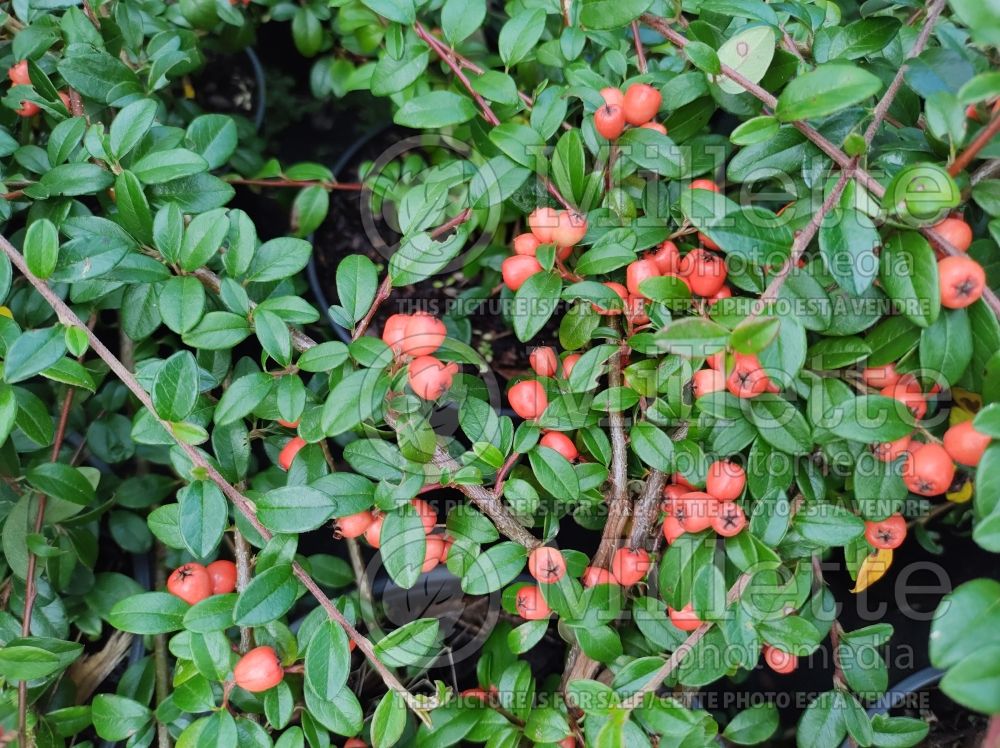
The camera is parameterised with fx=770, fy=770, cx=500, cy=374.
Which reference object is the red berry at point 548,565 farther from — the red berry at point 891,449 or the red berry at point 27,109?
the red berry at point 27,109

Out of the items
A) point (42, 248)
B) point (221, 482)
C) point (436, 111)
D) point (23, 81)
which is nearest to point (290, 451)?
point (221, 482)

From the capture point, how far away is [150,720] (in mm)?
1213

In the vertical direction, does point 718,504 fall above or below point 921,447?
below

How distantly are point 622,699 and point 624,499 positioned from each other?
0.87 ft

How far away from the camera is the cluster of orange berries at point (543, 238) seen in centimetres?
109

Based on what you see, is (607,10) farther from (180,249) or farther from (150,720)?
(150,720)

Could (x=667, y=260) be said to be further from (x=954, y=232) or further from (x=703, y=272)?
(x=954, y=232)

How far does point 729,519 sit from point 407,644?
458mm

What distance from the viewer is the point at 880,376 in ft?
3.16

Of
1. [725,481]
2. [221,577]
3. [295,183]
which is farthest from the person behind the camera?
[295,183]

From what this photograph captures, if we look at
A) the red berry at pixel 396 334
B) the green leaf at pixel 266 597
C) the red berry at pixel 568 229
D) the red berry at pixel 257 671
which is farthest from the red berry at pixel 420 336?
the red berry at pixel 257 671

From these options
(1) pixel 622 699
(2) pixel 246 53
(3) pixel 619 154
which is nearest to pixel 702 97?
(3) pixel 619 154

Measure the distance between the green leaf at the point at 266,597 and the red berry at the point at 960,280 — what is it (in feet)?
2.86

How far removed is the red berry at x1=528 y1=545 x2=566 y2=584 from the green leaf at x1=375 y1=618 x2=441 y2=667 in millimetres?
164
